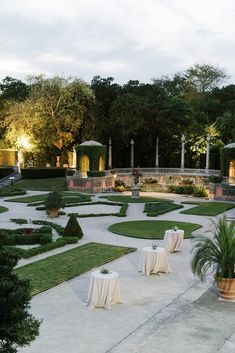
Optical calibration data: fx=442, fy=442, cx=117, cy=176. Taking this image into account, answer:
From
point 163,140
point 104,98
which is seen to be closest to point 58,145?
point 104,98

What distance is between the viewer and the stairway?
4122cm

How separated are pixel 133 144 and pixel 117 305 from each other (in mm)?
42719

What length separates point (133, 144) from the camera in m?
52.8

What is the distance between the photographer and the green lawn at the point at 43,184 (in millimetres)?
39828

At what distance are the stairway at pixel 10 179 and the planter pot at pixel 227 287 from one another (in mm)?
32149

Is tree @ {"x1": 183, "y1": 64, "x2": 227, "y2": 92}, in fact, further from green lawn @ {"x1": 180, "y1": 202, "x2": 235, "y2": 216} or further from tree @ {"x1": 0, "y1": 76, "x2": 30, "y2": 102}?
green lawn @ {"x1": 180, "y1": 202, "x2": 235, "y2": 216}

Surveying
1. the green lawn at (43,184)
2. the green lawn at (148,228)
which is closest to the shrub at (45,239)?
the green lawn at (148,228)

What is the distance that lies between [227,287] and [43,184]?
31.9 meters

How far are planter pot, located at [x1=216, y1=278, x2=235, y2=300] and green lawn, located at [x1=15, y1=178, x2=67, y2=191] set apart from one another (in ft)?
95.5

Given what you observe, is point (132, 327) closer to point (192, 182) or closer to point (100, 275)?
point (100, 275)

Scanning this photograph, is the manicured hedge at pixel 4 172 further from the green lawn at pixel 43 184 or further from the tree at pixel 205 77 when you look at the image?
the tree at pixel 205 77

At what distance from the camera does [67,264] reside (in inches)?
560

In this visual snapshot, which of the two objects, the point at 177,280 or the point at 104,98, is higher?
the point at 104,98

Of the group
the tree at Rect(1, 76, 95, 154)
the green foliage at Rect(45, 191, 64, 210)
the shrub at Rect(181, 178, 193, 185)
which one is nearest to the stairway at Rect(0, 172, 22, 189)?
the tree at Rect(1, 76, 95, 154)
